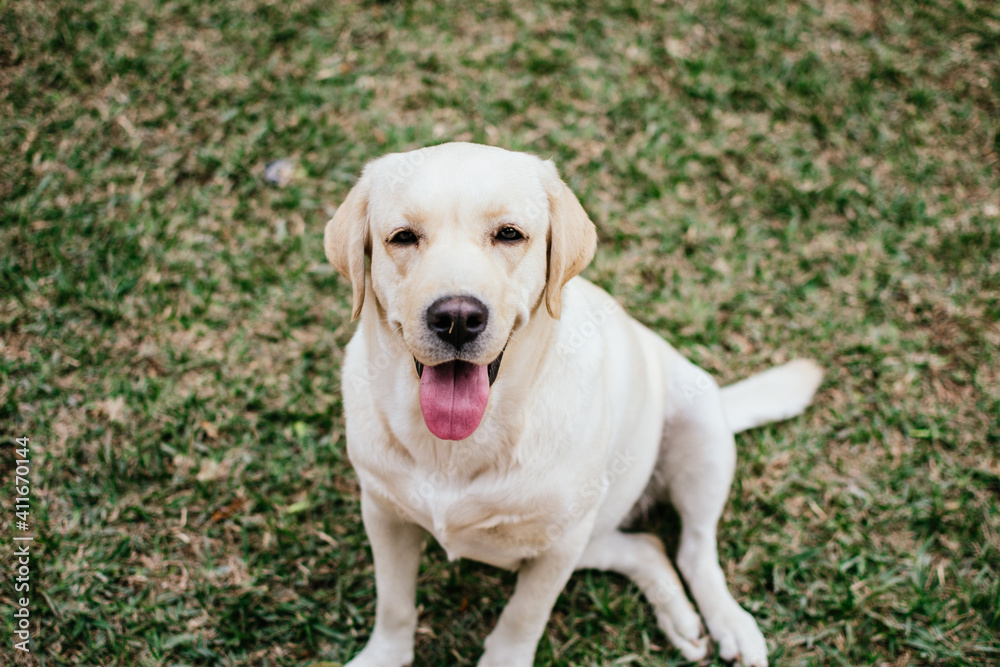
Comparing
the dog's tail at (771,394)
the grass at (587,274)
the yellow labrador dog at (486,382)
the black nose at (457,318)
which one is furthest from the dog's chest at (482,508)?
the dog's tail at (771,394)

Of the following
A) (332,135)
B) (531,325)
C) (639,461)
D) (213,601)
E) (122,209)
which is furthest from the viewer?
(332,135)

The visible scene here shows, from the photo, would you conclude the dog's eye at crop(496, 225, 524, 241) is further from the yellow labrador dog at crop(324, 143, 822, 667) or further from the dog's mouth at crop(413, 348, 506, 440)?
the dog's mouth at crop(413, 348, 506, 440)

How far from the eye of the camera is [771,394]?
3635mm

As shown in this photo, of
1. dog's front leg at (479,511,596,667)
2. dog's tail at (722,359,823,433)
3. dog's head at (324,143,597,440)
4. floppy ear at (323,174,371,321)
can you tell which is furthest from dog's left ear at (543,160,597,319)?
dog's tail at (722,359,823,433)

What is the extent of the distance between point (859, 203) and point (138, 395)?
4.49 meters

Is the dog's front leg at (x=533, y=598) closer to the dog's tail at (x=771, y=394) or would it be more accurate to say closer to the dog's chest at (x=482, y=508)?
the dog's chest at (x=482, y=508)

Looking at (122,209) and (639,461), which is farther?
(122,209)

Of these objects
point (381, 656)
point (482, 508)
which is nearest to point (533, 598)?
point (482, 508)

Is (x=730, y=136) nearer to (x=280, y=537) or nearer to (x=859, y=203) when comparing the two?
(x=859, y=203)

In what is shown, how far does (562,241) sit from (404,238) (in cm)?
51

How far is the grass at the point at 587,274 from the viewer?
3234 mm

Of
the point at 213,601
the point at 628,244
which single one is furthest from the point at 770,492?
the point at 213,601

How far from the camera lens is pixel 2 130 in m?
4.27

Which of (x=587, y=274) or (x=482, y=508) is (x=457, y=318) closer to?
(x=482, y=508)
